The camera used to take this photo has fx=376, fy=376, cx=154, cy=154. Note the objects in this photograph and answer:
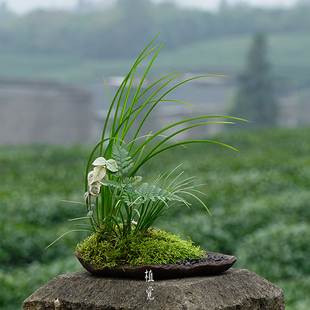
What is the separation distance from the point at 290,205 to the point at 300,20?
49.3m

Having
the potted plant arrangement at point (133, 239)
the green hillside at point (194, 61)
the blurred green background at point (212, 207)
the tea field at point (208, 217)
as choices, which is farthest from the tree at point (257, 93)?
the potted plant arrangement at point (133, 239)

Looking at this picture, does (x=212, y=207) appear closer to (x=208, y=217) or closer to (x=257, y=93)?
(x=208, y=217)

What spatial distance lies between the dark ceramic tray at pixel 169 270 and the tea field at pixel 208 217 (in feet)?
7.17

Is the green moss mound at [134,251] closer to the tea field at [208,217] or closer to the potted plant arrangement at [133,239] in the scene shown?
the potted plant arrangement at [133,239]

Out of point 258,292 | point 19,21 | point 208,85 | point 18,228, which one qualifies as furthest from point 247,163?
A: point 19,21

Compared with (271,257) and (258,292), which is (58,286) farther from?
(271,257)

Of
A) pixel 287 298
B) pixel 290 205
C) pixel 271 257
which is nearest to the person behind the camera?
pixel 287 298

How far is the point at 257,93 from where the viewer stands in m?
28.2

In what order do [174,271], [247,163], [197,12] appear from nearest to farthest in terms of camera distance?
1. [174,271]
2. [247,163]
3. [197,12]

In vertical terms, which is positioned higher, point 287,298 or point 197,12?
point 197,12

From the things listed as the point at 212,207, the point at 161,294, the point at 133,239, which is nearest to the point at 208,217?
the point at 212,207

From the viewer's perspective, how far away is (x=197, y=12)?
1996 inches

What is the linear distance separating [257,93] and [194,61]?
18374 mm

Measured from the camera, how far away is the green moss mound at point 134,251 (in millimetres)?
1446
